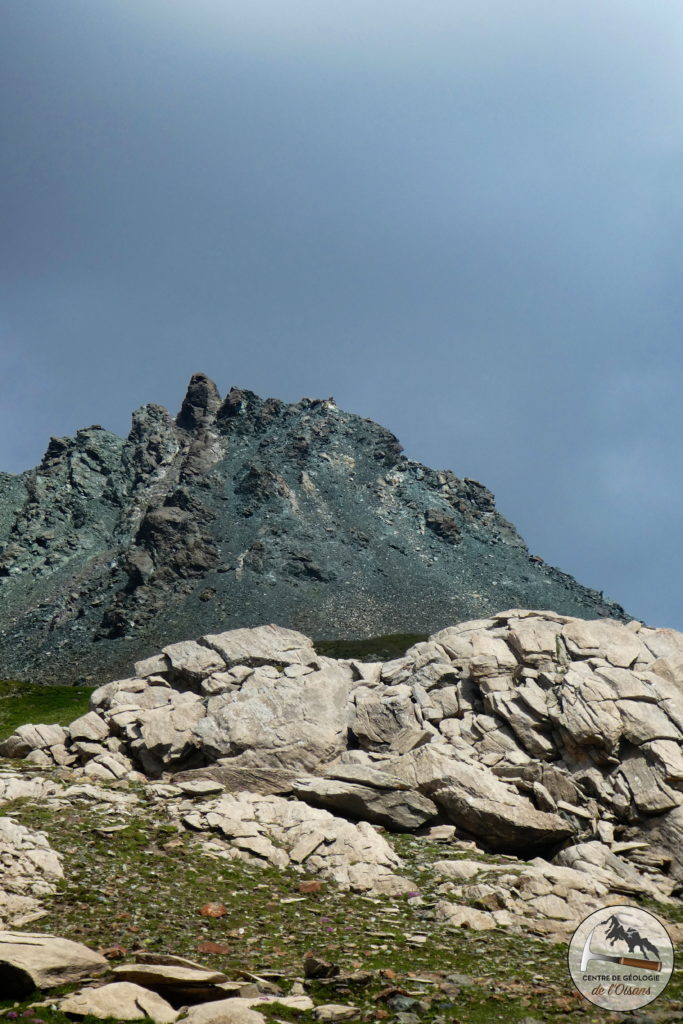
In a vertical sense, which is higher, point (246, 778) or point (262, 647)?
point (262, 647)

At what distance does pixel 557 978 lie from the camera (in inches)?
732

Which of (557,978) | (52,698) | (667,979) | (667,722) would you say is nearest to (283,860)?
(557,978)

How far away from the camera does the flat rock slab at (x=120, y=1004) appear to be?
1400 centimetres

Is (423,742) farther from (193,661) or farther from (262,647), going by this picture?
(193,661)

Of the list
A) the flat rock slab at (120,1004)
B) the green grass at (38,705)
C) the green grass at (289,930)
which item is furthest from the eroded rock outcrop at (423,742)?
the green grass at (38,705)

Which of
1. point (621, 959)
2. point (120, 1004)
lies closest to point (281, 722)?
point (621, 959)

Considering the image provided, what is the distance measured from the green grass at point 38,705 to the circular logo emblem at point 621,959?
49.0m

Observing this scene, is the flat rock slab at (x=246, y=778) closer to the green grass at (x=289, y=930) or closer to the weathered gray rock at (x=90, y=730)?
the green grass at (x=289, y=930)

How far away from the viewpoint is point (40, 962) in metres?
15.5

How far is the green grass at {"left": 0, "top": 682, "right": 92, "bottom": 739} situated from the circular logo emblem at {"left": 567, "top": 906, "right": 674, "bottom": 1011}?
49035 mm

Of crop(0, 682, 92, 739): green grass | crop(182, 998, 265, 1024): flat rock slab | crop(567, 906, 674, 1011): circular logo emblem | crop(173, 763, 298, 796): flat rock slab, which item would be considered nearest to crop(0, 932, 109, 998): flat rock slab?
crop(182, 998, 265, 1024): flat rock slab

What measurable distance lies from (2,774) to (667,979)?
95.9 ft

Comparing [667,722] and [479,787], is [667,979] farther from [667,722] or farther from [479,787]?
[667,722]

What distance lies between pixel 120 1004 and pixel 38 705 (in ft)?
273
